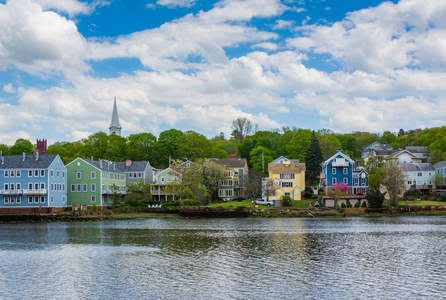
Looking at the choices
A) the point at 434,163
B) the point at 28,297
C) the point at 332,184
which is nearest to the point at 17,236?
the point at 28,297

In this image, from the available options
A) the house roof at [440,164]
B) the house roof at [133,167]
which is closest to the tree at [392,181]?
the house roof at [440,164]

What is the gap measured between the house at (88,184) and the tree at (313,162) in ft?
135

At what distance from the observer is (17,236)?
48094 millimetres

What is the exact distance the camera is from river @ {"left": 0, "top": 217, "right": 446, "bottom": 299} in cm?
2180

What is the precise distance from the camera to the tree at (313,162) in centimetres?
10169

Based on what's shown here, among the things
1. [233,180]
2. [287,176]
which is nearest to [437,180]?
[287,176]

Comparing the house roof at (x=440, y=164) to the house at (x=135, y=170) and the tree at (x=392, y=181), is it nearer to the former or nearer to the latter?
the tree at (x=392, y=181)

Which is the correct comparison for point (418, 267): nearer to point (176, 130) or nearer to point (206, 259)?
point (206, 259)

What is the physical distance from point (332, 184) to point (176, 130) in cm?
4368

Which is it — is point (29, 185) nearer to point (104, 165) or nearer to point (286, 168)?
point (104, 165)

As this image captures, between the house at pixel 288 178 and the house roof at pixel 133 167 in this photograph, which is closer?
the house at pixel 288 178

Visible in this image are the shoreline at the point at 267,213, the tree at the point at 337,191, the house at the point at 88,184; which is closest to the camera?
the shoreline at the point at 267,213

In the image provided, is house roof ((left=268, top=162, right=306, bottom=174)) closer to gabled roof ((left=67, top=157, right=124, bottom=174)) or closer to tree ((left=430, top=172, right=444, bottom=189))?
tree ((left=430, top=172, right=444, bottom=189))

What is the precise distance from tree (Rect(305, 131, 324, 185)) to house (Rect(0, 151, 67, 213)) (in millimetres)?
52378
